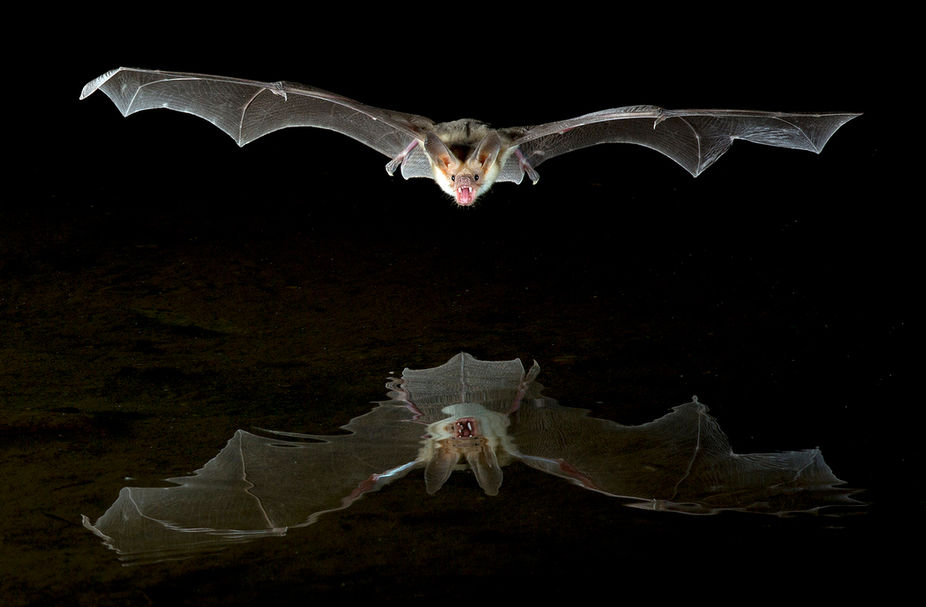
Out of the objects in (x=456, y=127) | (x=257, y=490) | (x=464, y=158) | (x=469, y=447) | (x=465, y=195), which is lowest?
(x=257, y=490)

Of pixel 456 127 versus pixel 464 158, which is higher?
pixel 456 127

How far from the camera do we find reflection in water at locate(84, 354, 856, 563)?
2.74 m

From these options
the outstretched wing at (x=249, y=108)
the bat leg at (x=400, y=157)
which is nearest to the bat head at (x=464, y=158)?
the outstretched wing at (x=249, y=108)

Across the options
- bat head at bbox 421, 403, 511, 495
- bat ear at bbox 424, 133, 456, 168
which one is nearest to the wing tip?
bat ear at bbox 424, 133, 456, 168

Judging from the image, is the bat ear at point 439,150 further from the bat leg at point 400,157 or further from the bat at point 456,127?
the bat leg at point 400,157

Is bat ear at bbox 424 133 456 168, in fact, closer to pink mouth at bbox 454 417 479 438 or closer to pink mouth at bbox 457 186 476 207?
pink mouth at bbox 457 186 476 207

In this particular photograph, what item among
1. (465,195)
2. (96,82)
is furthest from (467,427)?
(96,82)

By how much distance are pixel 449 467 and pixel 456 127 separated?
2049 millimetres

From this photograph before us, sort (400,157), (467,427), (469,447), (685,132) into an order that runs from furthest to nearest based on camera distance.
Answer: (400,157) < (685,132) < (467,427) < (469,447)

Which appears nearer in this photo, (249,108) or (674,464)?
(674,464)

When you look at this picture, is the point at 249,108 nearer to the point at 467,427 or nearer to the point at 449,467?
the point at 467,427

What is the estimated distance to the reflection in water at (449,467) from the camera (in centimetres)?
274

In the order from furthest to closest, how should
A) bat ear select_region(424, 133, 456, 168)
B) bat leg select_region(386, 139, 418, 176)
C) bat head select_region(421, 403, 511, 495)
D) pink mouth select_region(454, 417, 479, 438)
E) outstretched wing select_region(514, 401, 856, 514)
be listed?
1. bat leg select_region(386, 139, 418, 176)
2. bat ear select_region(424, 133, 456, 168)
3. pink mouth select_region(454, 417, 479, 438)
4. bat head select_region(421, 403, 511, 495)
5. outstretched wing select_region(514, 401, 856, 514)

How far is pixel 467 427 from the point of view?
3.37 m
